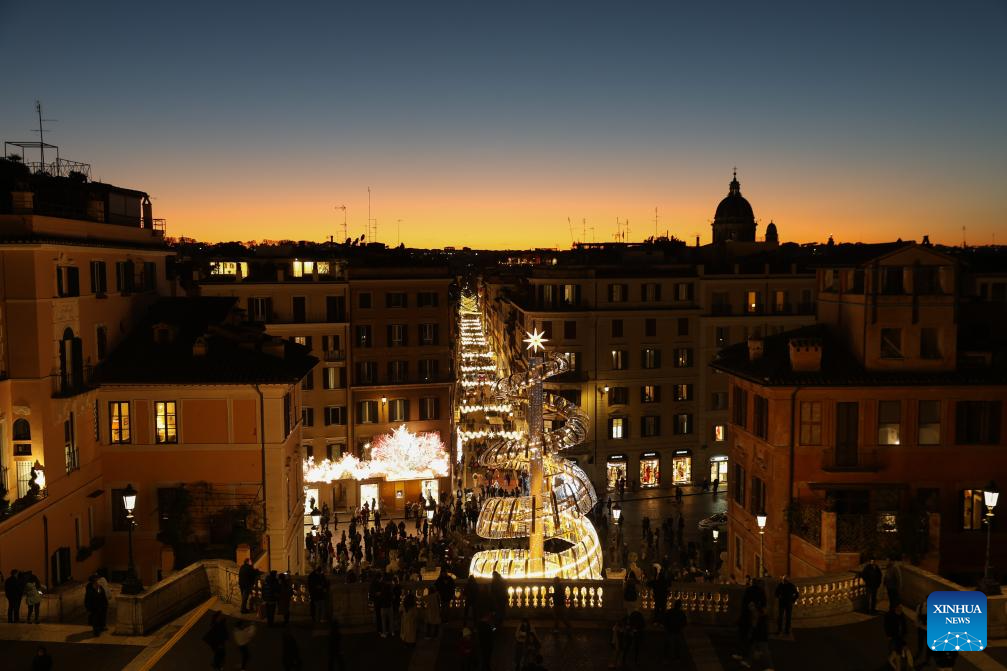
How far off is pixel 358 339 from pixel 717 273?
25420mm

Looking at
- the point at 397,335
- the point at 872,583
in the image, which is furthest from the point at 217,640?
the point at 397,335

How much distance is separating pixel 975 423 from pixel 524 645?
21231 millimetres

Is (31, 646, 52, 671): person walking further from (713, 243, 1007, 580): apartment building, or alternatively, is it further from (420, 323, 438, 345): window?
(420, 323, 438, 345): window

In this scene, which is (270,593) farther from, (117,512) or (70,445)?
(117,512)

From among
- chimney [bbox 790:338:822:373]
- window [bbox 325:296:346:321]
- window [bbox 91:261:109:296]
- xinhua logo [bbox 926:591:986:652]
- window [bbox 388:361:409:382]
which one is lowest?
xinhua logo [bbox 926:591:986:652]

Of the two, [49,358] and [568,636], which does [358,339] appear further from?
[568,636]

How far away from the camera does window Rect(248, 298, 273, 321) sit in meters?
56.6

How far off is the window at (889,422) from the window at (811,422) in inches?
84.9

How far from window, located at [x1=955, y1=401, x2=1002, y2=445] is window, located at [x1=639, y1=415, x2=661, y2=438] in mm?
31077

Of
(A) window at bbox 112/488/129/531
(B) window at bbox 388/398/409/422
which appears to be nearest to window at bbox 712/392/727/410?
(B) window at bbox 388/398/409/422

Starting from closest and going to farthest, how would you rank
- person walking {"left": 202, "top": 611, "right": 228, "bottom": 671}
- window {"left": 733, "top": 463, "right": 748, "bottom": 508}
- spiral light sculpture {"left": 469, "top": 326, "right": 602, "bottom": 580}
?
person walking {"left": 202, "top": 611, "right": 228, "bottom": 671}
spiral light sculpture {"left": 469, "top": 326, "right": 602, "bottom": 580}
window {"left": 733, "top": 463, "right": 748, "bottom": 508}

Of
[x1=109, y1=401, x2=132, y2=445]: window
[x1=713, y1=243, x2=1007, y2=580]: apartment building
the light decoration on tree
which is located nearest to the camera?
[x1=713, y1=243, x2=1007, y2=580]: apartment building

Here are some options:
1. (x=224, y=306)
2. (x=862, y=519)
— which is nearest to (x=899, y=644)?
(x=862, y=519)

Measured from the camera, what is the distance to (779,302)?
64.8 m
